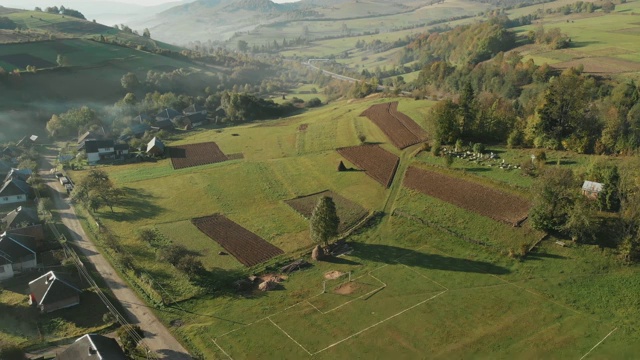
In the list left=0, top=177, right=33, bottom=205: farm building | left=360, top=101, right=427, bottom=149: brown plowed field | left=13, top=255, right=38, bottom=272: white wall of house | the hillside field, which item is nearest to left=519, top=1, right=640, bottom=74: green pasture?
left=360, top=101, right=427, bottom=149: brown plowed field

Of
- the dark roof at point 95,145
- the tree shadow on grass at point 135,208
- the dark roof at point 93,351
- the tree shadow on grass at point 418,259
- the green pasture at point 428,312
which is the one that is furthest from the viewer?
the dark roof at point 95,145

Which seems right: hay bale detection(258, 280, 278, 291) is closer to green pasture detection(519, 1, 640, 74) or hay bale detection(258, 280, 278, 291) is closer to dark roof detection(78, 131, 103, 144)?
dark roof detection(78, 131, 103, 144)

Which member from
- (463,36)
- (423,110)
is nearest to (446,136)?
(423,110)

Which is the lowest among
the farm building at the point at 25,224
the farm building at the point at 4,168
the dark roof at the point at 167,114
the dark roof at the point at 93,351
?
the dark roof at the point at 93,351

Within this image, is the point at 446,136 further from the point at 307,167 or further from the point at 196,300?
the point at 196,300

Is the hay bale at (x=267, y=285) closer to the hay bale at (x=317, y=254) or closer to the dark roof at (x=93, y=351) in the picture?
the hay bale at (x=317, y=254)

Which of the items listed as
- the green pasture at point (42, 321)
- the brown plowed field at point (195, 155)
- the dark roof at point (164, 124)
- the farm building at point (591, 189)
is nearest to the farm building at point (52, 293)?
the green pasture at point (42, 321)

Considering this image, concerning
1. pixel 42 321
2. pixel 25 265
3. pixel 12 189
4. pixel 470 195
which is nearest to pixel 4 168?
pixel 12 189
